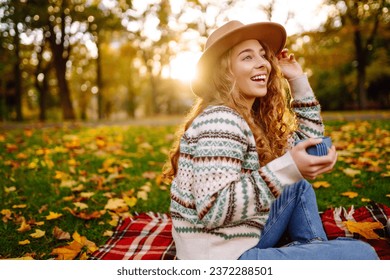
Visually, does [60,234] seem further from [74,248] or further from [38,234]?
[74,248]

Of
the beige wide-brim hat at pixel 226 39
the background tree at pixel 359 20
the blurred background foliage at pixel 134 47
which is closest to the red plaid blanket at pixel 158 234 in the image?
the beige wide-brim hat at pixel 226 39

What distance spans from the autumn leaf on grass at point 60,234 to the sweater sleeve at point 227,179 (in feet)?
4.83

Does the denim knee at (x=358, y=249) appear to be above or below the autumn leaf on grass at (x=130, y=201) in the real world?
above

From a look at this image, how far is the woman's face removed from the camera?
1.82 metres

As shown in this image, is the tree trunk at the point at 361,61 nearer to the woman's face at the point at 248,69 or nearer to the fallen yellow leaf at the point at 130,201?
the fallen yellow leaf at the point at 130,201

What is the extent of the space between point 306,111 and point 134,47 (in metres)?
23.4

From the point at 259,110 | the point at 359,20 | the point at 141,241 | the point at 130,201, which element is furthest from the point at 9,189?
the point at 359,20

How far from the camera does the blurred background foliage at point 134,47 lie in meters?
13.0

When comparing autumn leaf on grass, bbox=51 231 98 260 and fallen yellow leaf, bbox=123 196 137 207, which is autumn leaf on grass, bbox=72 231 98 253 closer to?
autumn leaf on grass, bbox=51 231 98 260

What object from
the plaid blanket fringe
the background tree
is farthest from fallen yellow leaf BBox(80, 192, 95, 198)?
the background tree

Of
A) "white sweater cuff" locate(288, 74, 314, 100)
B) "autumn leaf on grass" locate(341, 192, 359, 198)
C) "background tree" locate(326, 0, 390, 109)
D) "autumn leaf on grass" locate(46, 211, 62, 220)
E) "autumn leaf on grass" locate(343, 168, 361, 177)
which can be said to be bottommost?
"autumn leaf on grass" locate(46, 211, 62, 220)

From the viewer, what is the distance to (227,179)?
144 centimetres

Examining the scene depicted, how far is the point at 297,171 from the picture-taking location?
143 centimetres

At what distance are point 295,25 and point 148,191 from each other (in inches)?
510
